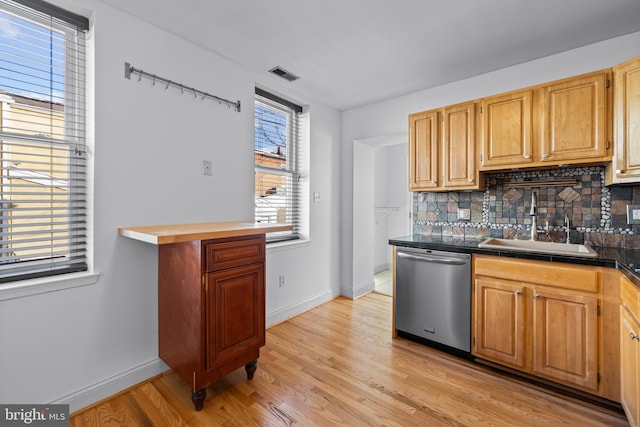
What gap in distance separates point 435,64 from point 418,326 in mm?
2339

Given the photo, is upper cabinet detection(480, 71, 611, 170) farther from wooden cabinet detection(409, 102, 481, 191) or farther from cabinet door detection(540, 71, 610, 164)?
wooden cabinet detection(409, 102, 481, 191)

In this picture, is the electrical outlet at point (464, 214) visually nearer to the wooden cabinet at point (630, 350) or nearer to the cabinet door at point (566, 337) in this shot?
the cabinet door at point (566, 337)

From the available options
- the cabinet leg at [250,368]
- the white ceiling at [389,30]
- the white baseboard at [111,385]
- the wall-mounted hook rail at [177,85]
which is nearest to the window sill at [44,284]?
the white baseboard at [111,385]

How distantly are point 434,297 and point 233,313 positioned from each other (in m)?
1.61

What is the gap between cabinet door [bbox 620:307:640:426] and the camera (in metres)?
1.38

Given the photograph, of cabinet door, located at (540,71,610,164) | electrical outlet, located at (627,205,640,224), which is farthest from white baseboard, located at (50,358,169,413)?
electrical outlet, located at (627,205,640,224)

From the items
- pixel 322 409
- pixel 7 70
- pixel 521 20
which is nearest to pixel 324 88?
pixel 521 20

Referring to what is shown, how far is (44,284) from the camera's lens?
1.64m

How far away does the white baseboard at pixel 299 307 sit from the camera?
3.03 meters

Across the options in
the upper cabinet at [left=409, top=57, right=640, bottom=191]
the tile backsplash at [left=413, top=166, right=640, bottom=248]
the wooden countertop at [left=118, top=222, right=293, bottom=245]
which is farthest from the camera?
the tile backsplash at [left=413, top=166, right=640, bottom=248]

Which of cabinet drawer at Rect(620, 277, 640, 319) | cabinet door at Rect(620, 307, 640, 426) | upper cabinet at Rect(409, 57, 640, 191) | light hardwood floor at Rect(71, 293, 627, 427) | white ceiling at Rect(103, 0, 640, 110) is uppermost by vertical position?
white ceiling at Rect(103, 0, 640, 110)

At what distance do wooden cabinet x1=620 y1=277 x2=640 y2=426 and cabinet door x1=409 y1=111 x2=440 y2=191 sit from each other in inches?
59.6

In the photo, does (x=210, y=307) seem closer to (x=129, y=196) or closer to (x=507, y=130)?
(x=129, y=196)

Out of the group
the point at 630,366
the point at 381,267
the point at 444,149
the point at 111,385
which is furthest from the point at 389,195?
the point at 111,385
